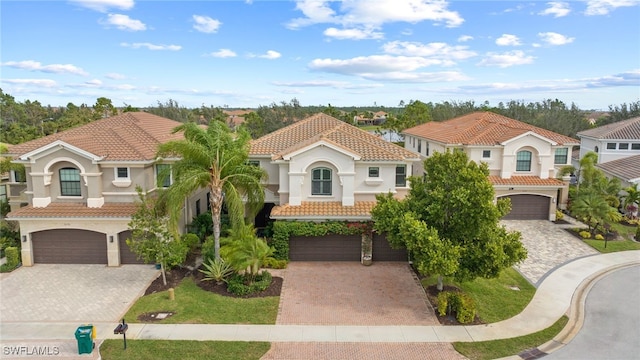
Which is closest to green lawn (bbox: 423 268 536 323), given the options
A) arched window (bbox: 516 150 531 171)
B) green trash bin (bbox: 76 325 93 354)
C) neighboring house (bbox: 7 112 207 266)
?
arched window (bbox: 516 150 531 171)

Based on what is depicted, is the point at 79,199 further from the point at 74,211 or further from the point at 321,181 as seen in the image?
the point at 321,181

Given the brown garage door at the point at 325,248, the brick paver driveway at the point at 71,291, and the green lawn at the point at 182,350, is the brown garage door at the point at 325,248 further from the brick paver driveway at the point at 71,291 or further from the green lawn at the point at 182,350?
the green lawn at the point at 182,350

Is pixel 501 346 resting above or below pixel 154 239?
below

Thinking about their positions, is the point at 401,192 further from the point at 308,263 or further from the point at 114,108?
the point at 114,108

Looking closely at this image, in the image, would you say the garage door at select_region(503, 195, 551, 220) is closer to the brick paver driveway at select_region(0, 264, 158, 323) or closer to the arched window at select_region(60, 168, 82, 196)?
the brick paver driveway at select_region(0, 264, 158, 323)

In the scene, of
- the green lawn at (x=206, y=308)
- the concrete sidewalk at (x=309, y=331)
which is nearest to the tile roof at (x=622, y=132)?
the concrete sidewalk at (x=309, y=331)

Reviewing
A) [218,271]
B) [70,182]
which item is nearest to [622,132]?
[218,271]
